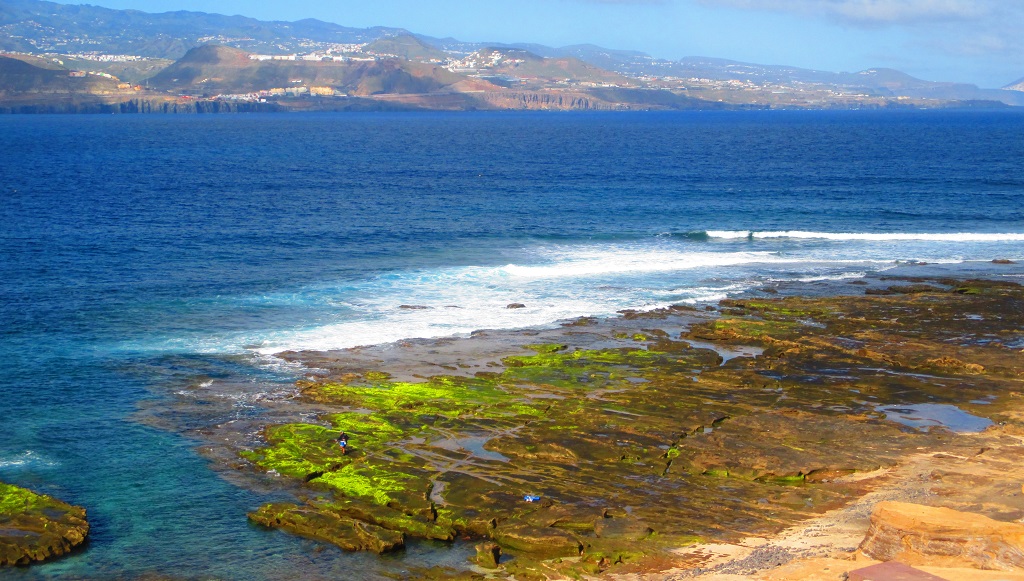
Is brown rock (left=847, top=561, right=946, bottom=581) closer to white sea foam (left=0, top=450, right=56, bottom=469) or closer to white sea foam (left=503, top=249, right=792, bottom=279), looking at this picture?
white sea foam (left=0, top=450, right=56, bottom=469)

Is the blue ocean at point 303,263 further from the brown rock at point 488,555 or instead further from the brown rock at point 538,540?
the brown rock at point 538,540

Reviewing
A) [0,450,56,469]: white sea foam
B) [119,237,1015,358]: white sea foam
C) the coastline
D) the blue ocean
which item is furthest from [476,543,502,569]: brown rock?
[119,237,1015,358]: white sea foam

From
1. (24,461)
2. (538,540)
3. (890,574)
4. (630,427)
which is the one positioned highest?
(890,574)

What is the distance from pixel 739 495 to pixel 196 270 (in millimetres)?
41930

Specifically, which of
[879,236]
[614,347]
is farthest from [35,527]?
[879,236]

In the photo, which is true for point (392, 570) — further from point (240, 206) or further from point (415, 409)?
point (240, 206)

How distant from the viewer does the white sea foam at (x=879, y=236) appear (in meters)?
71.8

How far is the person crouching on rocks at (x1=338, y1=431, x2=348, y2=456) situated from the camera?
3188 centimetres

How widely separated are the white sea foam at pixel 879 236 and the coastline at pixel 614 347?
1025cm

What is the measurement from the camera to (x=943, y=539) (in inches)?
915

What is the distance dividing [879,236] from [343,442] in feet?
179

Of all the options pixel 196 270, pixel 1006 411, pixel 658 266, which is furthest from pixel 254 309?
pixel 1006 411

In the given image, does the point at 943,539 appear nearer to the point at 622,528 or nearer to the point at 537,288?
the point at 622,528

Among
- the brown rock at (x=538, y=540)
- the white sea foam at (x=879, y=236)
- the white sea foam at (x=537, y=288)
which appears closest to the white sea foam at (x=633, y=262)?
the white sea foam at (x=537, y=288)
